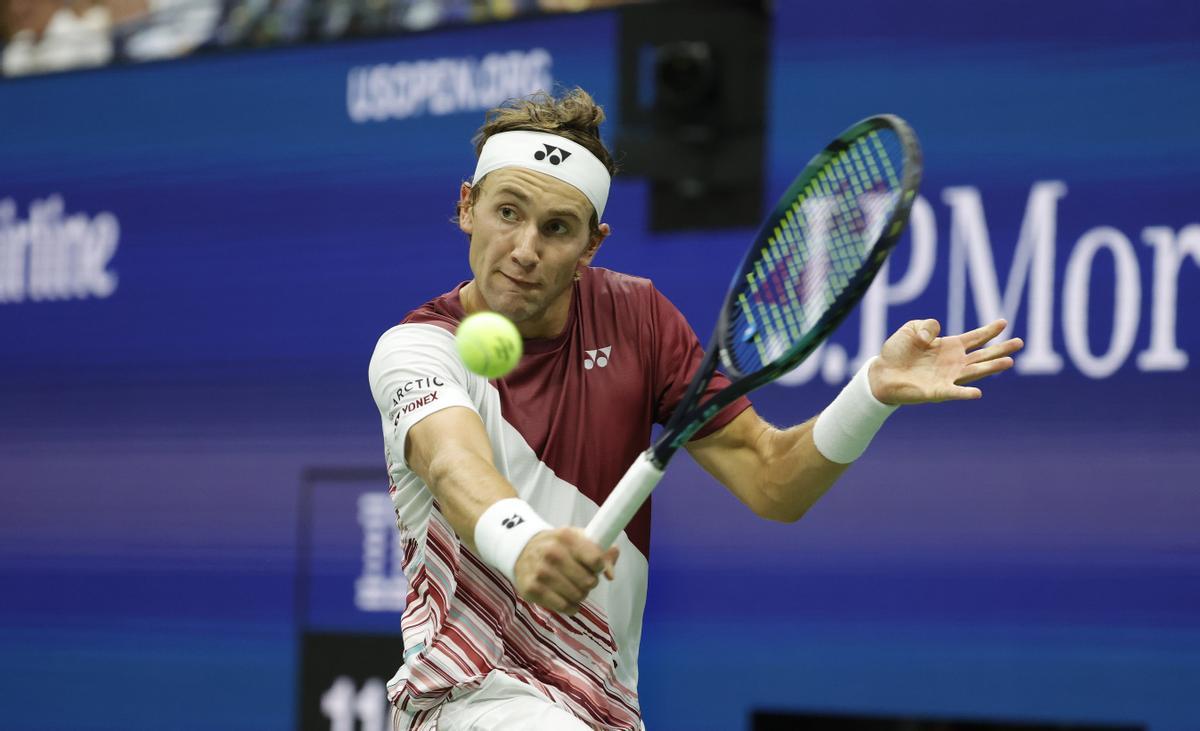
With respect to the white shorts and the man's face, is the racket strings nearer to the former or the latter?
the man's face

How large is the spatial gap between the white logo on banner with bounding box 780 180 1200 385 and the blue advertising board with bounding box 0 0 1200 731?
0.01 meters

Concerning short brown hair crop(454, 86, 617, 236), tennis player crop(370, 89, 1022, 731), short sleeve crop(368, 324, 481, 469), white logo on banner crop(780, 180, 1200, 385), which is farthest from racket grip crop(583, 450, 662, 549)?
white logo on banner crop(780, 180, 1200, 385)

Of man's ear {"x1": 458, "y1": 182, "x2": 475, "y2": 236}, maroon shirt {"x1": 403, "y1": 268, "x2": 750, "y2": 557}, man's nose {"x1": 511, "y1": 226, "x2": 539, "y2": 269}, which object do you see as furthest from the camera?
man's ear {"x1": 458, "y1": 182, "x2": 475, "y2": 236}

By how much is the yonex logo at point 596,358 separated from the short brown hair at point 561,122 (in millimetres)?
265

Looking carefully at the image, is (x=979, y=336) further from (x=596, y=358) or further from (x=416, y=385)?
(x=416, y=385)

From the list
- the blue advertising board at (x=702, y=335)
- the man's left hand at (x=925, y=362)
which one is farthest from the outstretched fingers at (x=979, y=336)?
the blue advertising board at (x=702, y=335)

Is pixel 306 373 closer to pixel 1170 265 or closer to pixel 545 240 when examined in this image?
pixel 1170 265

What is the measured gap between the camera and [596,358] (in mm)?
4016

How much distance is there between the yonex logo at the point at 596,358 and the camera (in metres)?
4.00

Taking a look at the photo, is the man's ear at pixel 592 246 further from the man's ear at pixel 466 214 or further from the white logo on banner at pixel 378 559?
the white logo on banner at pixel 378 559

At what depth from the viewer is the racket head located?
3564mm

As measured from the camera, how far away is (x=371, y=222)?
7.88 metres

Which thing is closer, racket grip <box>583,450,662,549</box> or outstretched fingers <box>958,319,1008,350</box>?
racket grip <box>583,450,662,549</box>

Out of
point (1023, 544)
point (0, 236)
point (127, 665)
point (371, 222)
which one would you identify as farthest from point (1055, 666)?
point (0, 236)
